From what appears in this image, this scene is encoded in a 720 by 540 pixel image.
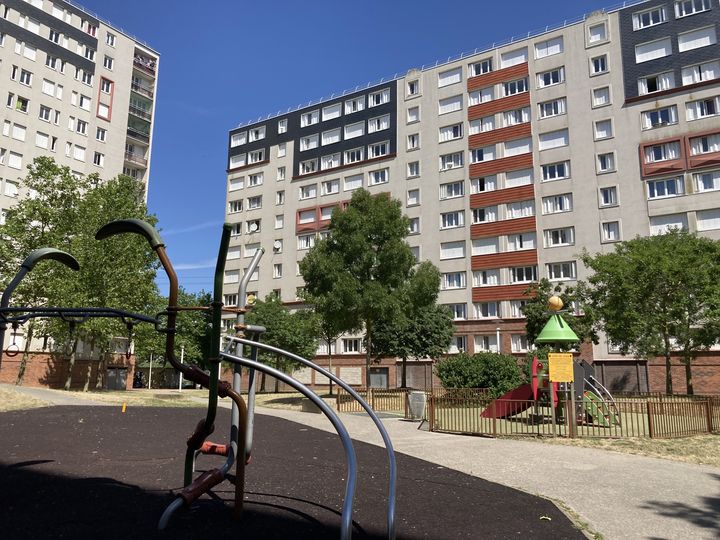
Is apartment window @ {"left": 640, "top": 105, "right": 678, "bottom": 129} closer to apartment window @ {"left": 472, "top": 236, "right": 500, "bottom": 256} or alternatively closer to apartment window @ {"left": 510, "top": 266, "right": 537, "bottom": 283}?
apartment window @ {"left": 510, "top": 266, "right": 537, "bottom": 283}

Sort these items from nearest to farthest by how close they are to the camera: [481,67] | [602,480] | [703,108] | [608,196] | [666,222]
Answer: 1. [602,480]
2. [666,222]
3. [703,108]
4. [608,196]
5. [481,67]

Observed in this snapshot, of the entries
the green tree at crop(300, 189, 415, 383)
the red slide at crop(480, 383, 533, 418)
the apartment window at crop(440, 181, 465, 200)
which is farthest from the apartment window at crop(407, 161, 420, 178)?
the red slide at crop(480, 383, 533, 418)

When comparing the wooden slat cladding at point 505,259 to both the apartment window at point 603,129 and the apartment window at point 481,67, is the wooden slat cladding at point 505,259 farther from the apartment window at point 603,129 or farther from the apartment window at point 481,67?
the apartment window at point 481,67

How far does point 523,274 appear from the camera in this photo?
4734 centimetres

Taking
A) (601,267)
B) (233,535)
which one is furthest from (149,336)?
(233,535)

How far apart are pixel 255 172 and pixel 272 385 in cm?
2665

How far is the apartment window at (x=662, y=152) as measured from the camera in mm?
42094

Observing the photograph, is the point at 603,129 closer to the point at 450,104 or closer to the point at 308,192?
the point at 450,104

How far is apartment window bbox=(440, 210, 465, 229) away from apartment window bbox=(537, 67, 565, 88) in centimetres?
1309

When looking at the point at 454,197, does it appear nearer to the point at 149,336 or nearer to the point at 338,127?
the point at 338,127

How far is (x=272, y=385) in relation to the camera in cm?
5425

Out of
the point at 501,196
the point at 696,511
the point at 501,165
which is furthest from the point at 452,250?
the point at 696,511

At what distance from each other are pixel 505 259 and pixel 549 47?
19155 mm

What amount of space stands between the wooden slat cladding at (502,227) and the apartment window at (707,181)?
12043 mm
